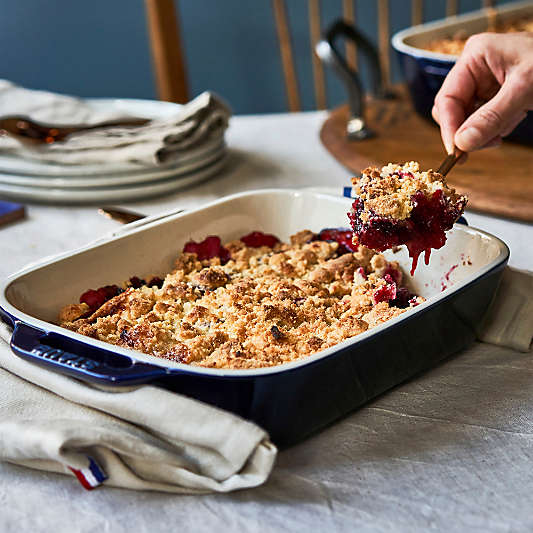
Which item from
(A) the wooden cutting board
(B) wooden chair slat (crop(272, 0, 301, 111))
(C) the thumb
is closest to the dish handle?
(C) the thumb

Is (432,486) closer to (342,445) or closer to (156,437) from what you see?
(342,445)

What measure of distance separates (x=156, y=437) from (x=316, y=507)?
0.15 meters

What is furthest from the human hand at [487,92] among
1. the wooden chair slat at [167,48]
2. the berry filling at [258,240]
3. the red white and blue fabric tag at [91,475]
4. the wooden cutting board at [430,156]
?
the wooden chair slat at [167,48]

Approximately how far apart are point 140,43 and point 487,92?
200 cm

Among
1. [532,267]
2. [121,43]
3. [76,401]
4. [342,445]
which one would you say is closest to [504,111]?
[532,267]

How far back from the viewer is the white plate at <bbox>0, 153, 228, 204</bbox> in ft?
4.35

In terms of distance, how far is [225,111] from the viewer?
144 centimetres

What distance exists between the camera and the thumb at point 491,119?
3.16ft

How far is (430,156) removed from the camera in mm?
1417

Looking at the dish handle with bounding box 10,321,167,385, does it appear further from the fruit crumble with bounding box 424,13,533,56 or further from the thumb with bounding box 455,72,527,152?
the fruit crumble with bounding box 424,13,533,56

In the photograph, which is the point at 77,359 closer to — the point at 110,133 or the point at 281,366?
the point at 281,366

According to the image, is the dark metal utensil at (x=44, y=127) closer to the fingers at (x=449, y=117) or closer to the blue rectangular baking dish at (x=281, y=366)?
the blue rectangular baking dish at (x=281, y=366)

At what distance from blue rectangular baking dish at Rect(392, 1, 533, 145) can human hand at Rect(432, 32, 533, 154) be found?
31cm

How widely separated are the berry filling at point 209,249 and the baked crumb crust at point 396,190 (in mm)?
229
